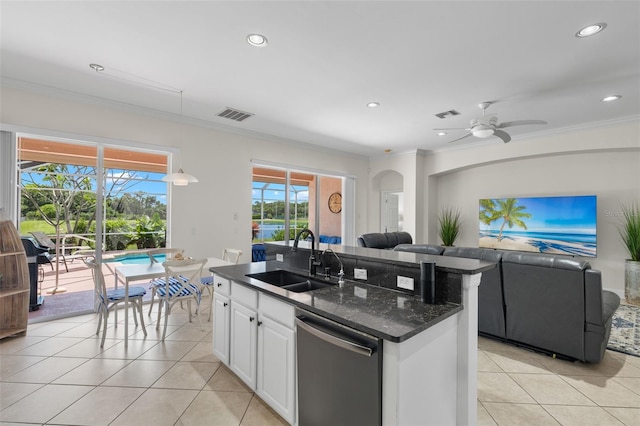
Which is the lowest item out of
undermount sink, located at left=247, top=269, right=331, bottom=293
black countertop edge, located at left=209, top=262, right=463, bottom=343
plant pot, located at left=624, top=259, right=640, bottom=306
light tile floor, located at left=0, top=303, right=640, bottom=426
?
light tile floor, located at left=0, top=303, right=640, bottom=426

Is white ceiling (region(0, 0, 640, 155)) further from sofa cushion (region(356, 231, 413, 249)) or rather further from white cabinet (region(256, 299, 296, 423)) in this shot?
white cabinet (region(256, 299, 296, 423))

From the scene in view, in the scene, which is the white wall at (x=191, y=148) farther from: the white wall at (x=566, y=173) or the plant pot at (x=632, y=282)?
the plant pot at (x=632, y=282)

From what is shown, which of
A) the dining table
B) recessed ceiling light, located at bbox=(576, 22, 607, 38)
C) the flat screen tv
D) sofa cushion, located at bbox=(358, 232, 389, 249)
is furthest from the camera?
sofa cushion, located at bbox=(358, 232, 389, 249)

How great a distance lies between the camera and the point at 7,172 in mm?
3402

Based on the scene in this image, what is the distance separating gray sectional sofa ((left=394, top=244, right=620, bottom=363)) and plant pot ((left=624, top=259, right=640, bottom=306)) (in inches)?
92.2

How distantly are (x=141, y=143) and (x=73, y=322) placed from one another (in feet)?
8.06

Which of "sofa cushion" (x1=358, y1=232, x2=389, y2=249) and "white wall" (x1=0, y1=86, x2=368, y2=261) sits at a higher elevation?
"white wall" (x1=0, y1=86, x2=368, y2=261)

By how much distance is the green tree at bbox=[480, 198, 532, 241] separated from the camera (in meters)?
5.79

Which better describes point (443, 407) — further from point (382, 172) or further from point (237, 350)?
point (382, 172)

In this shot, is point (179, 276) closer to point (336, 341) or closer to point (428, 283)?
point (336, 341)

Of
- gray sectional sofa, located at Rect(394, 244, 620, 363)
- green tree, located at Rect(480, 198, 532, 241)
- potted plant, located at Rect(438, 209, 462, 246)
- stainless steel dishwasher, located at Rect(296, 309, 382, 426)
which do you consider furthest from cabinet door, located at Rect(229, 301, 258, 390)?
green tree, located at Rect(480, 198, 532, 241)

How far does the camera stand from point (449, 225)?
6.61 metres

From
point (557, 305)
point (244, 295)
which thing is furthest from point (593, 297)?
point (244, 295)

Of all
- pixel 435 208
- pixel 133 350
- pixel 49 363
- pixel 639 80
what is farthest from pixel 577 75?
pixel 49 363
